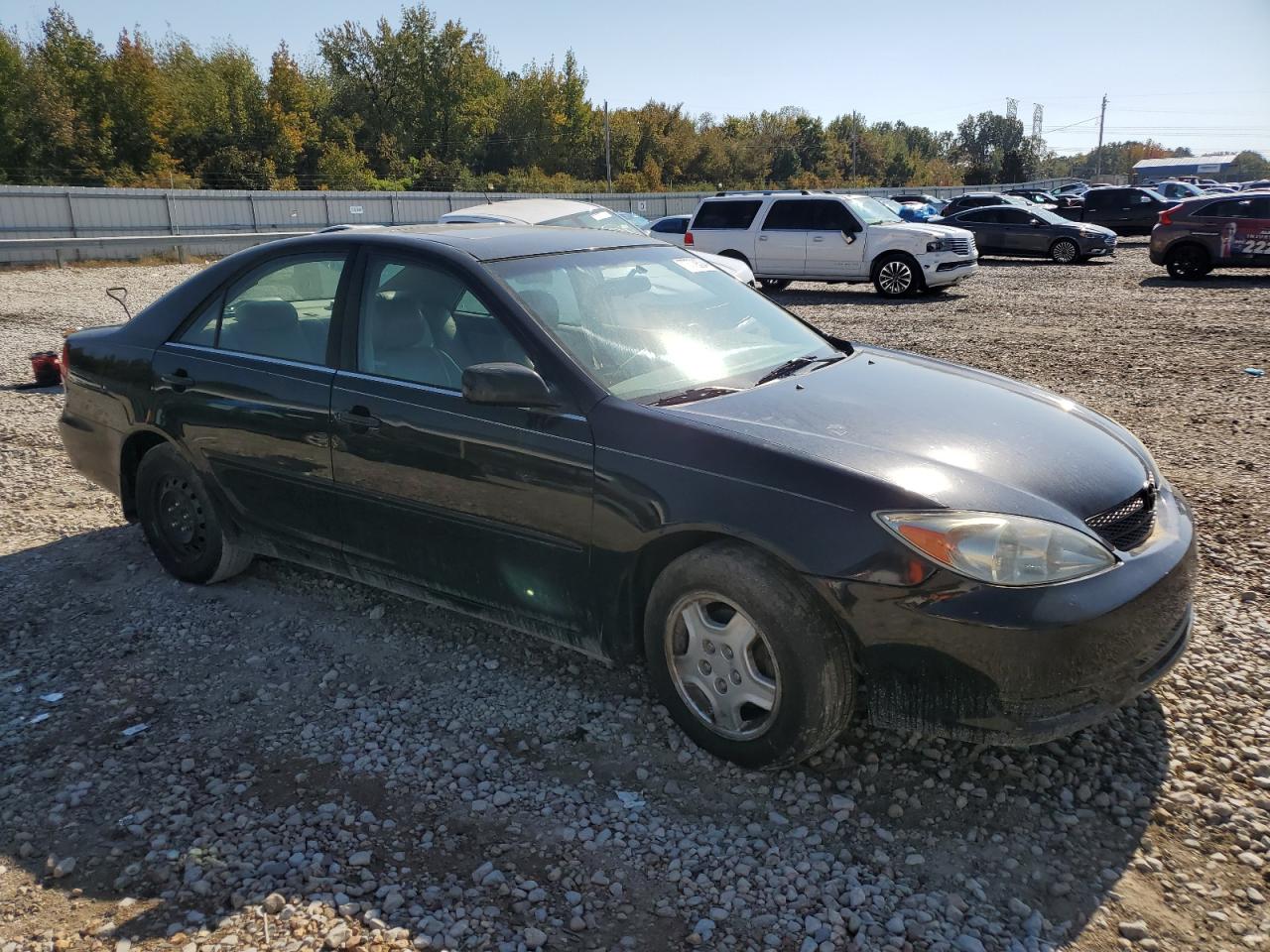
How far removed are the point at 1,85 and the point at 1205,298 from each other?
184ft

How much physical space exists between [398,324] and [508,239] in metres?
0.60

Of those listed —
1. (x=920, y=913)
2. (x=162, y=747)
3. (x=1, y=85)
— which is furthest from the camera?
(x=1, y=85)

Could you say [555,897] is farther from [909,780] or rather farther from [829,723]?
[909,780]

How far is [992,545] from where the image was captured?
272 cm

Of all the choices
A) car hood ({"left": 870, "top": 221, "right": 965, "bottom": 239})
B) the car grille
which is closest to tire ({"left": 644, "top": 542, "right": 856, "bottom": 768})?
the car grille

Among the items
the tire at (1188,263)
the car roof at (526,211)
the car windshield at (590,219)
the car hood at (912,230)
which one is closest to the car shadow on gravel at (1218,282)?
the tire at (1188,263)

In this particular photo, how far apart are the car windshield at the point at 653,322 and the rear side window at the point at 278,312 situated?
88 cm

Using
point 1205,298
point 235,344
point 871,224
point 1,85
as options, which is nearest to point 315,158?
point 1,85

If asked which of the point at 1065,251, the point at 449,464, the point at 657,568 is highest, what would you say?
the point at 449,464

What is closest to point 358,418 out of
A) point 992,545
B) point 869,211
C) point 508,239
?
point 508,239

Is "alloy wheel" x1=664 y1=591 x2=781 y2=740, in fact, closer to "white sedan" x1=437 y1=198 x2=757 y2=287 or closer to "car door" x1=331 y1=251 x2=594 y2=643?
"car door" x1=331 y1=251 x2=594 y2=643

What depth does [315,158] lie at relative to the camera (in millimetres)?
62094

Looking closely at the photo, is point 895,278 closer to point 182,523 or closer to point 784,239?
point 784,239

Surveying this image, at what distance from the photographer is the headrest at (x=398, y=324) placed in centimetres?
385
